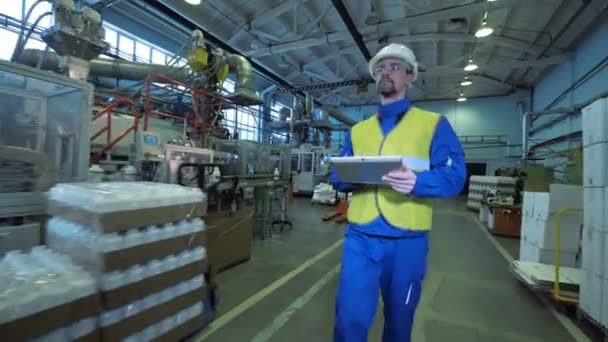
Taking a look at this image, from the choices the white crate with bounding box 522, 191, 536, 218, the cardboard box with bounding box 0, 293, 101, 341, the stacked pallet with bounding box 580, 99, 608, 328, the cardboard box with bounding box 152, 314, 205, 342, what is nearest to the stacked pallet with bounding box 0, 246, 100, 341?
the cardboard box with bounding box 0, 293, 101, 341

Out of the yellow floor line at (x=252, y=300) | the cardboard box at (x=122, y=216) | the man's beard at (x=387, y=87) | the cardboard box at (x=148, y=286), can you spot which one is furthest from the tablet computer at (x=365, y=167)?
the yellow floor line at (x=252, y=300)

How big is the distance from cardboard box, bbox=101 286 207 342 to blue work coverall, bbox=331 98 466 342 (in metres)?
1.15

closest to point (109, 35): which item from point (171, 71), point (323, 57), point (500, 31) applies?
point (171, 71)

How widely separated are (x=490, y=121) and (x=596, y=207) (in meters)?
14.5

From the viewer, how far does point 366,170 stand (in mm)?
1271

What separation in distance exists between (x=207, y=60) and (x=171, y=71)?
39.7 inches

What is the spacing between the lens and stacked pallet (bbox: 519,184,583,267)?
121 inches

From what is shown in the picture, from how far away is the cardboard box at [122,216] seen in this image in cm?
156

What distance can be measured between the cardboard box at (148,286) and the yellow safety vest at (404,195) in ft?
4.14

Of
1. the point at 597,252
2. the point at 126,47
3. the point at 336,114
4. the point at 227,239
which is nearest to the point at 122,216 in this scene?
the point at 227,239

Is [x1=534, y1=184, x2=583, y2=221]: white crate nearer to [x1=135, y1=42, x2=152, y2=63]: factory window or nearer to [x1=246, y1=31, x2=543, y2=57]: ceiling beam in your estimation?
[x1=246, y1=31, x2=543, y2=57]: ceiling beam

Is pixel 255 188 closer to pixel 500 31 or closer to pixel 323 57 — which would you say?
pixel 323 57

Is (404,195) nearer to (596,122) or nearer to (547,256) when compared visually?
(596,122)

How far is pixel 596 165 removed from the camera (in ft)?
7.32
